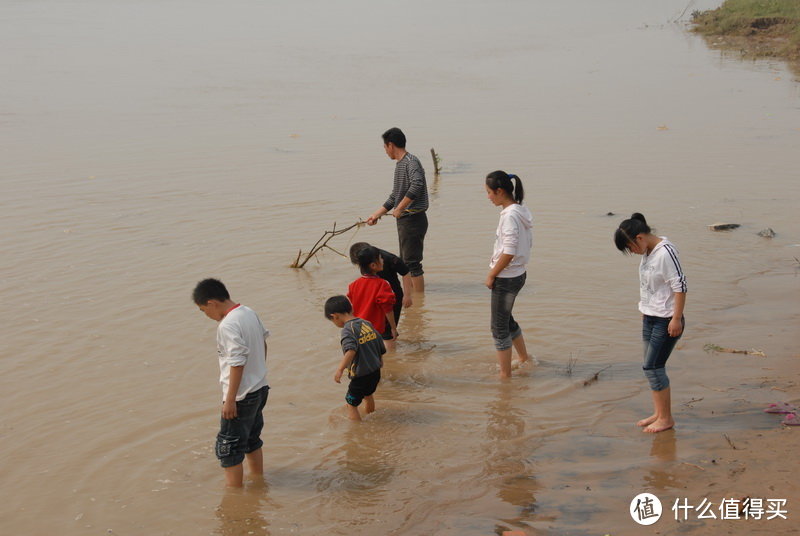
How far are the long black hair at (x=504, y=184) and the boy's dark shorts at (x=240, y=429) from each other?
2220 mm

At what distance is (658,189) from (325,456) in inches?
351

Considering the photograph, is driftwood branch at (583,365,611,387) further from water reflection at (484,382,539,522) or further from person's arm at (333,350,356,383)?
person's arm at (333,350,356,383)

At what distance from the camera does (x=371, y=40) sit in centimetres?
3359

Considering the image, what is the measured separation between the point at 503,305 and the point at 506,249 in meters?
0.50

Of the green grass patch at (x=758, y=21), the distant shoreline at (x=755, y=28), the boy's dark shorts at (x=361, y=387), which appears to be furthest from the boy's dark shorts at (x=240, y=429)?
the green grass patch at (x=758, y=21)

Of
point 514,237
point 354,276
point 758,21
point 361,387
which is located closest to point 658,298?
point 514,237

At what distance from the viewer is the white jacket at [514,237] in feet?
19.4

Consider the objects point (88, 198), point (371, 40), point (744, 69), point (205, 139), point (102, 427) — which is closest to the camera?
point (102, 427)

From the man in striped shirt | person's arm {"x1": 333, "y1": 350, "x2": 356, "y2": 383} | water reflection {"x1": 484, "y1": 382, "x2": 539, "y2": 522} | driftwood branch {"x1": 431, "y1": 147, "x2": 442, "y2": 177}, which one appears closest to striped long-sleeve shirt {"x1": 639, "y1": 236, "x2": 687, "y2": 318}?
water reflection {"x1": 484, "y1": 382, "x2": 539, "y2": 522}

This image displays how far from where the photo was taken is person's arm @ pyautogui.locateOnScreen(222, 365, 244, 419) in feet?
15.1

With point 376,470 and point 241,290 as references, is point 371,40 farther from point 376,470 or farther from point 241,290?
point 376,470

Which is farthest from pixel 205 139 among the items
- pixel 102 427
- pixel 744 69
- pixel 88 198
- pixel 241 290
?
pixel 744 69

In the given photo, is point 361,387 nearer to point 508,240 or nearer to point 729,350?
point 508,240

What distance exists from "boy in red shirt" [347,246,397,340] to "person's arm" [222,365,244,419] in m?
1.75
